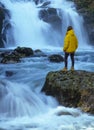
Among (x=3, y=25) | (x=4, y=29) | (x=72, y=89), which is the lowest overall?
(x=72, y=89)

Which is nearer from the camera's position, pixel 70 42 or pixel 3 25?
pixel 70 42

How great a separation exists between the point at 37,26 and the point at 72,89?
24306mm

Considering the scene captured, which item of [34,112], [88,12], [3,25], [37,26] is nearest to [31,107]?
[34,112]

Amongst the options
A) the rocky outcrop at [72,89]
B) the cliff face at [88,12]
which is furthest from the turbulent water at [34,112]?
the cliff face at [88,12]

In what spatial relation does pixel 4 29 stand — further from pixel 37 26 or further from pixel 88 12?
pixel 88 12

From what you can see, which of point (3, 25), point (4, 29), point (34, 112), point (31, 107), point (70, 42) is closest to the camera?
point (34, 112)

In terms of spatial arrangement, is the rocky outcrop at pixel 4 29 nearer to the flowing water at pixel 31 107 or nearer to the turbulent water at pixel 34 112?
the flowing water at pixel 31 107

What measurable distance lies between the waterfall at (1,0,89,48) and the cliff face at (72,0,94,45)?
1.54 feet

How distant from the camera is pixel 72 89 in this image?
12375 mm

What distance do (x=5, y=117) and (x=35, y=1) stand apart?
3147 cm

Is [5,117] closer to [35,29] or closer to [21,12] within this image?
[35,29]

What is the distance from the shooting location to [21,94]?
12602 mm

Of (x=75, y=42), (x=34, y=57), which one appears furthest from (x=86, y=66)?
(x=75, y=42)

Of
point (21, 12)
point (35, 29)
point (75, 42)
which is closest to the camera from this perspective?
point (75, 42)
